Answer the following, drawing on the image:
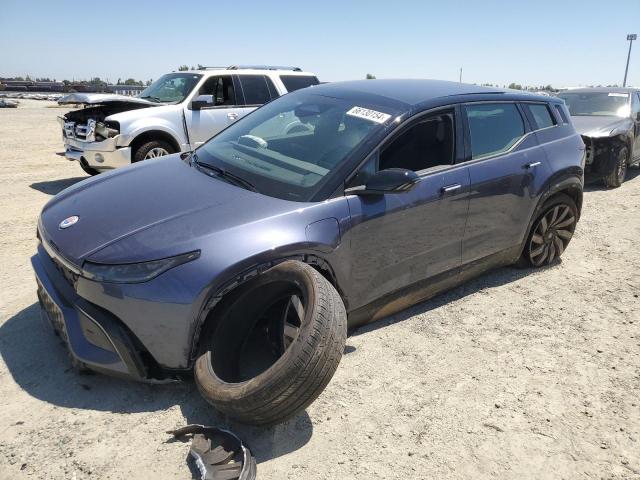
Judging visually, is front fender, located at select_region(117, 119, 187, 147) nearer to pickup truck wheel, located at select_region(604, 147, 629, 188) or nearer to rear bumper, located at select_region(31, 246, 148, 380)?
rear bumper, located at select_region(31, 246, 148, 380)

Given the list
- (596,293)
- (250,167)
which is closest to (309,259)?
(250,167)

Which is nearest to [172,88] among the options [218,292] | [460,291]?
[460,291]

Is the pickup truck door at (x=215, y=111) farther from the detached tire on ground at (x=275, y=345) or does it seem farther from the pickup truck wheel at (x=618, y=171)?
the pickup truck wheel at (x=618, y=171)

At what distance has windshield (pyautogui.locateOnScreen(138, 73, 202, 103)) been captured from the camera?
806cm

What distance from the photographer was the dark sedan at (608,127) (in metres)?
8.00

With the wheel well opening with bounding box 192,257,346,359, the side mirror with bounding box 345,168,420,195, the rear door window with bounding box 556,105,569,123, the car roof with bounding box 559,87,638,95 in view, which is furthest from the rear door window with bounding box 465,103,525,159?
the car roof with bounding box 559,87,638,95

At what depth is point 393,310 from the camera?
3475 mm

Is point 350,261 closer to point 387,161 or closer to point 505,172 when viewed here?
point 387,161

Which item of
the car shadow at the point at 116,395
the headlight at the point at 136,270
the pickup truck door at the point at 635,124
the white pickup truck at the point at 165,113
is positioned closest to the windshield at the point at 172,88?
the white pickup truck at the point at 165,113

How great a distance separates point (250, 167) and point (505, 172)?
200 cm

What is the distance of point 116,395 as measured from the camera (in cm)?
273

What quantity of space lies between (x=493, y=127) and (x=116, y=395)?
3.30 metres

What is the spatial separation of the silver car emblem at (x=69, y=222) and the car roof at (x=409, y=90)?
6.71 ft

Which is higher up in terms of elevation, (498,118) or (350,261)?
(498,118)
